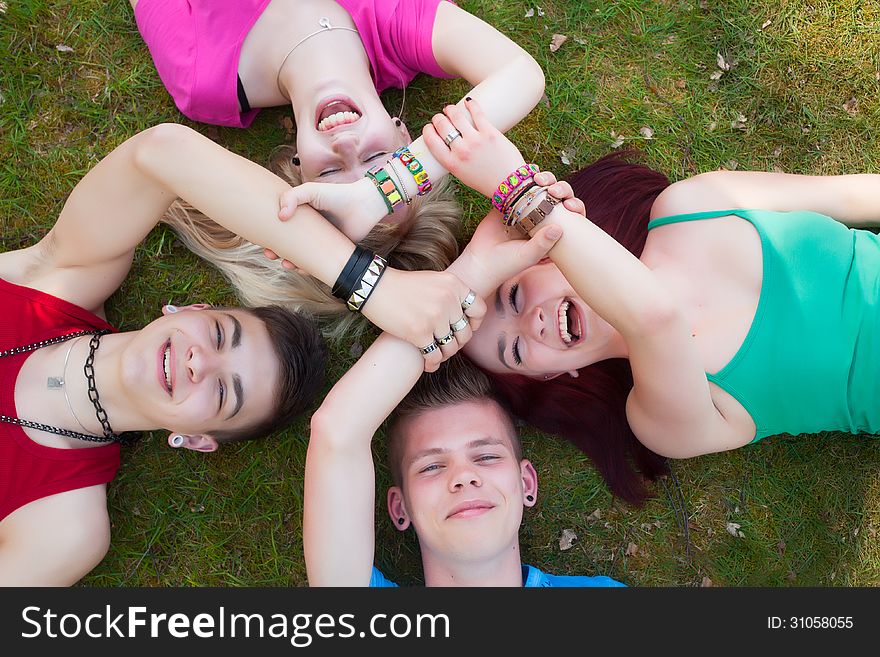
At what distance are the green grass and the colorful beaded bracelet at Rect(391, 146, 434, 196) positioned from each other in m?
1.20

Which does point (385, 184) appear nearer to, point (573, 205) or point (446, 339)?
point (446, 339)

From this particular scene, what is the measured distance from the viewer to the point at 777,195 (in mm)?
4578

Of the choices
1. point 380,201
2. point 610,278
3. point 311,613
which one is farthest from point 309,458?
point 610,278

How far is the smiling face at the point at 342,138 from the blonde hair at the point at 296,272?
0.42 meters

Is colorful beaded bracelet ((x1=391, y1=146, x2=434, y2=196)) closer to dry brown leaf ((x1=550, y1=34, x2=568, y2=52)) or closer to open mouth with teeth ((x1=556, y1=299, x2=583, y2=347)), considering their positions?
open mouth with teeth ((x1=556, y1=299, x2=583, y2=347))

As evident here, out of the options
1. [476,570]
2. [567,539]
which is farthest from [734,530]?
[476,570]

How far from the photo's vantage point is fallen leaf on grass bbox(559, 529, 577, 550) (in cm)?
529

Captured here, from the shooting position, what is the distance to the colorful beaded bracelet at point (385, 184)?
13.8 ft

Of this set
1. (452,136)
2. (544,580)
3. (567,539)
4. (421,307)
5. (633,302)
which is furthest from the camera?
(567,539)

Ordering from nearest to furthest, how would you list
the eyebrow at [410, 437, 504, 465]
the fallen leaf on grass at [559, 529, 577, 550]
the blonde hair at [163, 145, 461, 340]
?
1. the eyebrow at [410, 437, 504, 465]
2. the blonde hair at [163, 145, 461, 340]
3. the fallen leaf on grass at [559, 529, 577, 550]

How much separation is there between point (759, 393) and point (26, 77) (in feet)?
18.7

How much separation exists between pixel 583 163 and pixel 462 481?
8.93 feet

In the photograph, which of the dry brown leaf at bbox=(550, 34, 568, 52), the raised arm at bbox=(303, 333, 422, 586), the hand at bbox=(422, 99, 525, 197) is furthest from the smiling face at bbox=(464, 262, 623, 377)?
the dry brown leaf at bbox=(550, 34, 568, 52)

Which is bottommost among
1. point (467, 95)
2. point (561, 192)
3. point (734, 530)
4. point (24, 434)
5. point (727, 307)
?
point (734, 530)
